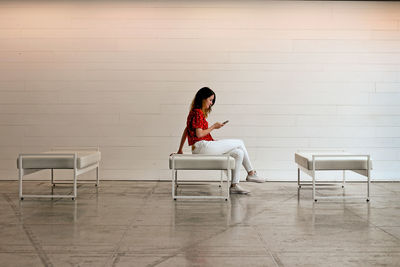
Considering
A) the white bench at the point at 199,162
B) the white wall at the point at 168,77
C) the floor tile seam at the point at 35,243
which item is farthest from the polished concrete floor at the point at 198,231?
the white wall at the point at 168,77

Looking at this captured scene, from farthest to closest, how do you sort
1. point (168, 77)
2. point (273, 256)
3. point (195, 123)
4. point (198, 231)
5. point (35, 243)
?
1. point (168, 77)
2. point (195, 123)
3. point (198, 231)
4. point (35, 243)
5. point (273, 256)

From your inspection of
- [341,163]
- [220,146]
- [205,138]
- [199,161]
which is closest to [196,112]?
[205,138]

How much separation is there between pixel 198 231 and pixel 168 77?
367 cm

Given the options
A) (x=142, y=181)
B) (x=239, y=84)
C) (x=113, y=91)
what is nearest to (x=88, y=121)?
(x=113, y=91)

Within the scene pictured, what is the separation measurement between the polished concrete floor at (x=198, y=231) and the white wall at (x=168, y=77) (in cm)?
147

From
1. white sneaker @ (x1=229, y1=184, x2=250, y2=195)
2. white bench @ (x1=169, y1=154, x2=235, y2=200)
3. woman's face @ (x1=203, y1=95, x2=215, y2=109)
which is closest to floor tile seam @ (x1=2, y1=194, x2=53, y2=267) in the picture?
white bench @ (x1=169, y1=154, x2=235, y2=200)

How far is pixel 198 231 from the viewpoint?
11.3 ft

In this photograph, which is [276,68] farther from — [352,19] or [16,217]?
[16,217]

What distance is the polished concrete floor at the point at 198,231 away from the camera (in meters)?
2.73

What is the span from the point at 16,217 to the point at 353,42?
5.09 m

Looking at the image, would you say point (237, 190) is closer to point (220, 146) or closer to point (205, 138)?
point (220, 146)

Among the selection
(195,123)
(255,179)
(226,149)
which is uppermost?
(195,123)

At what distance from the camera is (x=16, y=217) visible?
3959 millimetres

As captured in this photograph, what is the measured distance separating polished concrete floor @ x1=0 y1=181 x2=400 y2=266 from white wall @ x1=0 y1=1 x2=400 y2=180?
1.47 meters
